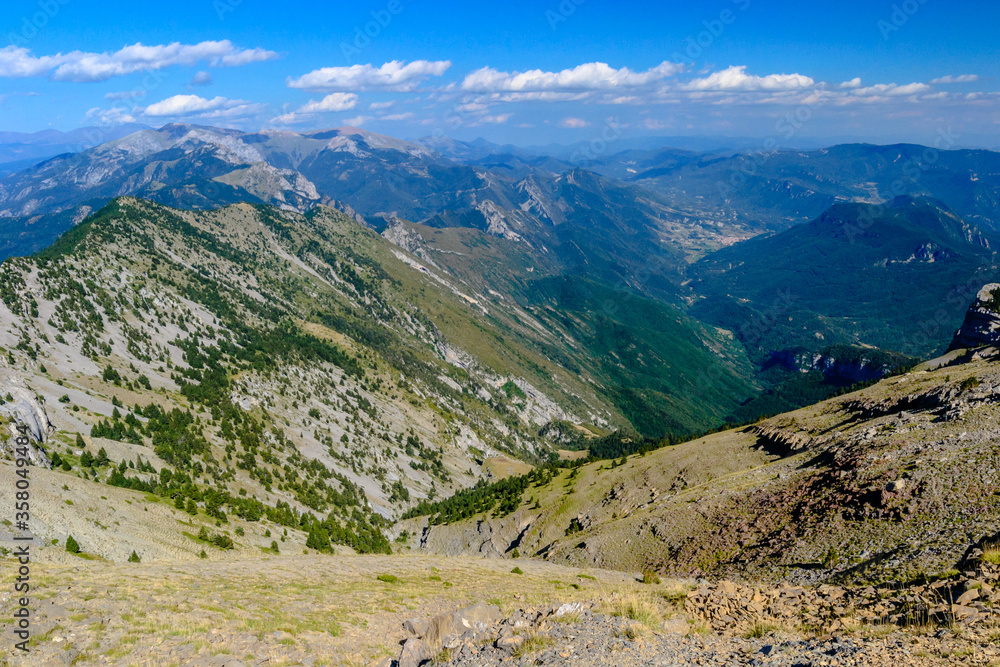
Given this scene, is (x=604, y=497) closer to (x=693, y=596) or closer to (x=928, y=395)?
(x=928, y=395)

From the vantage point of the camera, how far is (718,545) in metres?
45.2

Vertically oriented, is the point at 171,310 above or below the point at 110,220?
below

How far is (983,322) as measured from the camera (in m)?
137

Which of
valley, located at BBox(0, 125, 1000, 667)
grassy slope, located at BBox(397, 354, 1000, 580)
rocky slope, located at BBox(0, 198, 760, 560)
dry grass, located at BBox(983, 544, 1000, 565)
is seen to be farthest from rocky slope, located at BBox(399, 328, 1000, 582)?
rocky slope, located at BBox(0, 198, 760, 560)

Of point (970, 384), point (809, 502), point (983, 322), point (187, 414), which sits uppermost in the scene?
point (970, 384)

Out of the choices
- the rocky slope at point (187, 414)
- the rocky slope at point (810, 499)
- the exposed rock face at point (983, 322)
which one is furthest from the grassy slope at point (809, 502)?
the exposed rock face at point (983, 322)

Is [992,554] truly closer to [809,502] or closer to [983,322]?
[809,502]

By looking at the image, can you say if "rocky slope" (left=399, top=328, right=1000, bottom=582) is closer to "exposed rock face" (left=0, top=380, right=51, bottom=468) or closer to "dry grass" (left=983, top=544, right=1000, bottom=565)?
"dry grass" (left=983, top=544, right=1000, bottom=565)

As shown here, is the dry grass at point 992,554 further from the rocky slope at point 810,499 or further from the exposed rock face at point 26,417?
the exposed rock face at point 26,417

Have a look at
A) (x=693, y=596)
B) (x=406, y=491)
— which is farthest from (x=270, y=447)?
(x=693, y=596)

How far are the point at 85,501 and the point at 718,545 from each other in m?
63.6

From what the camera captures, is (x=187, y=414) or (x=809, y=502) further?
(x=187, y=414)

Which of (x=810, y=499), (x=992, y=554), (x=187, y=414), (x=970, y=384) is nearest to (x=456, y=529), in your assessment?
(x=187, y=414)

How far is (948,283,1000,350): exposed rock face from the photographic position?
438ft
